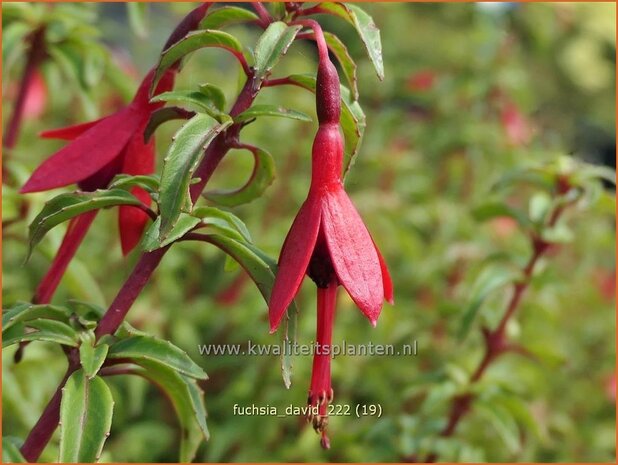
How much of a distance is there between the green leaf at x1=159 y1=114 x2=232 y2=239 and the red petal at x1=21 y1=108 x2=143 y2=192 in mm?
93

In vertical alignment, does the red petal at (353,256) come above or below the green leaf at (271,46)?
below

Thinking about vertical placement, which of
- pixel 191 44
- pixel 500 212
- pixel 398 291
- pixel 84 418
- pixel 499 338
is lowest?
pixel 398 291

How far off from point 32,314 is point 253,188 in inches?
8.4

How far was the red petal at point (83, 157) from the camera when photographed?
622mm

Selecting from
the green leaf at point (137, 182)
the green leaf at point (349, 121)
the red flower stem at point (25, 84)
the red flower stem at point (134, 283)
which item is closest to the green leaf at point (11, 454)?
the red flower stem at point (134, 283)

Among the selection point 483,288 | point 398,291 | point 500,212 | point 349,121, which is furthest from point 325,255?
point 398,291

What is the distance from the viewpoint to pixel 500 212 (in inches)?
44.9

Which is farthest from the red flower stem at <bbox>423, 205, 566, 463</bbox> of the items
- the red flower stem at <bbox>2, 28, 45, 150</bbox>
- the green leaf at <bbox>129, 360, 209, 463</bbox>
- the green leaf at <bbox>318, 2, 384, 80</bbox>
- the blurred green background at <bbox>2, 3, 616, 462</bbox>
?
the red flower stem at <bbox>2, 28, 45, 150</bbox>

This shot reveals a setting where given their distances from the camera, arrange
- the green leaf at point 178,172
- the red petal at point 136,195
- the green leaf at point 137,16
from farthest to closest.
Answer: the green leaf at point 137,16
the red petal at point 136,195
the green leaf at point 178,172

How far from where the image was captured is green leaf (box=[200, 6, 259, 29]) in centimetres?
62

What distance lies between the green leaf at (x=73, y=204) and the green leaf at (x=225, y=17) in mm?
147

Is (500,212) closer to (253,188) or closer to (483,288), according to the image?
(483,288)

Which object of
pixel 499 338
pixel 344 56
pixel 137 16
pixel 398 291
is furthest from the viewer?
pixel 398 291

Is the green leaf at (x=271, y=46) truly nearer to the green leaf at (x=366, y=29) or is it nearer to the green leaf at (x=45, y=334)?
the green leaf at (x=366, y=29)
